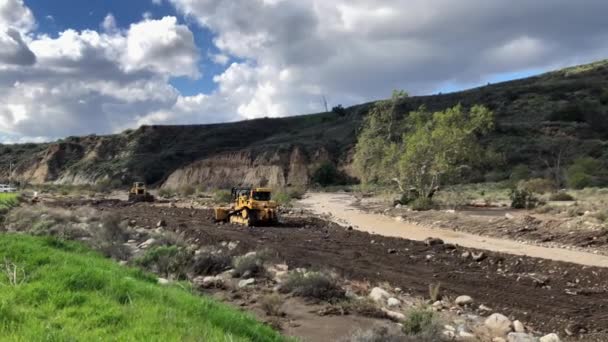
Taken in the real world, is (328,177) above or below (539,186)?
above

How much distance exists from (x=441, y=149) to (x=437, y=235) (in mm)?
10301

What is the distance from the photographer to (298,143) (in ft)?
269

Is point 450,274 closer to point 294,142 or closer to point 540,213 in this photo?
point 540,213

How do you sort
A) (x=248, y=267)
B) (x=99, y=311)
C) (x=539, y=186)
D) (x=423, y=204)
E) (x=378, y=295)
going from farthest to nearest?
(x=539, y=186), (x=423, y=204), (x=248, y=267), (x=378, y=295), (x=99, y=311)

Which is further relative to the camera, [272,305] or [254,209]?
[254,209]

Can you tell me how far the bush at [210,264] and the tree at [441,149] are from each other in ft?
73.1

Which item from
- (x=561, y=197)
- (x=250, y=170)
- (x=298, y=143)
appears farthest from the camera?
(x=298, y=143)

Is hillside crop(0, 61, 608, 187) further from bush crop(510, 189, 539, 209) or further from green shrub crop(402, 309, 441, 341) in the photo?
green shrub crop(402, 309, 441, 341)

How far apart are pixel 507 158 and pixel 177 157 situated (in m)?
53.5

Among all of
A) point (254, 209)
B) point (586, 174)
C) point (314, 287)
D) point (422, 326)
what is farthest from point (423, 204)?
point (422, 326)

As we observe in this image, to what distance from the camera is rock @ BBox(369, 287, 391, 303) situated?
1166 cm

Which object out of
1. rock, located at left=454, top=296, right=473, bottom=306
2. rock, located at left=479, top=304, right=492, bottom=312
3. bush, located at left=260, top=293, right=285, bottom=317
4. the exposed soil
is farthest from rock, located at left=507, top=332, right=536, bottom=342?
bush, located at left=260, top=293, right=285, bottom=317

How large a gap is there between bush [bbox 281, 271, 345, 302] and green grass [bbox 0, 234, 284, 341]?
390 cm

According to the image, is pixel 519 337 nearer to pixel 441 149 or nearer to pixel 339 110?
pixel 441 149
